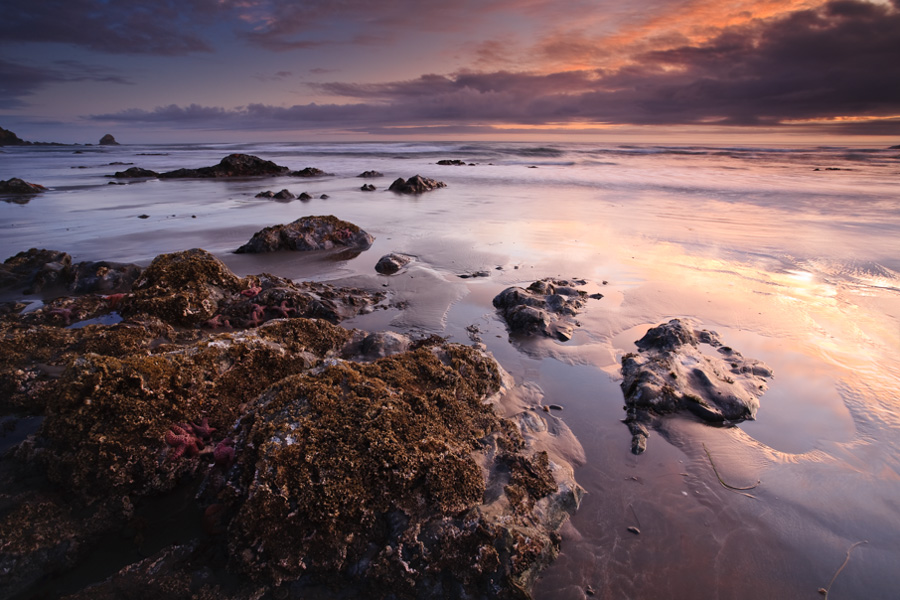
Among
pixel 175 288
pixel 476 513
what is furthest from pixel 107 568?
pixel 175 288

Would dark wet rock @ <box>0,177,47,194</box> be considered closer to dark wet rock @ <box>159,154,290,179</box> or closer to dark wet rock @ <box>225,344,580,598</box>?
dark wet rock @ <box>159,154,290,179</box>

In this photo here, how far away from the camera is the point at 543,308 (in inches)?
283

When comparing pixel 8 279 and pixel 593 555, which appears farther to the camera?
pixel 8 279

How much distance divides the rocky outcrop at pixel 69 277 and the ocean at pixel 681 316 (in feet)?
5.72

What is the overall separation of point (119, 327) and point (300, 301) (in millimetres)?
2553

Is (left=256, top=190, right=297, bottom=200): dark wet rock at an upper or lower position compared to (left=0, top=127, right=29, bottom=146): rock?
lower

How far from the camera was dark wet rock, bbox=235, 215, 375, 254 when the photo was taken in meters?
11.6

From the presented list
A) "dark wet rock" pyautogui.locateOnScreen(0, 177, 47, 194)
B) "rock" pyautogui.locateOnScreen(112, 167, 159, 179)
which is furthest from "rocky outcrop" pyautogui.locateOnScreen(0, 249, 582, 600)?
"rock" pyautogui.locateOnScreen(112, 167, 159, 179)

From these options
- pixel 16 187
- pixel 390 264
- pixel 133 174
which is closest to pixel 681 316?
pixel 390 264

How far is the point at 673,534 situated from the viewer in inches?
134

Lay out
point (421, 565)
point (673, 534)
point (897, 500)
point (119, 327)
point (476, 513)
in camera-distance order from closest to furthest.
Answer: point (421, 565) → point (476, 513) → point (673, 534) → point (897, 500) → point (119, 327)

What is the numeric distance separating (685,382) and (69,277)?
1135 cm

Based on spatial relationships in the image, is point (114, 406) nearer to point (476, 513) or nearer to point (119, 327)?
point (119, 327)

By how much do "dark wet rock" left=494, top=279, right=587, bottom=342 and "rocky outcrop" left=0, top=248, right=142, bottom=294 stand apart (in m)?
7.81
